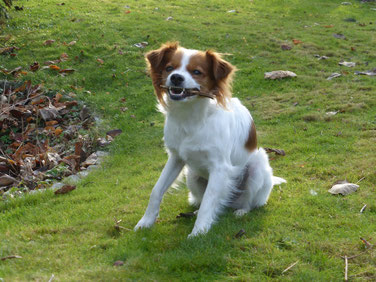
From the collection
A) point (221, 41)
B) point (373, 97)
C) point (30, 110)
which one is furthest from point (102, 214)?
point (221, 41)

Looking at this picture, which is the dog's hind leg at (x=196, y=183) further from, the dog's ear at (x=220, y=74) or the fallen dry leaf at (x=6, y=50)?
the fallen dry leaf at (x=6, y=50)

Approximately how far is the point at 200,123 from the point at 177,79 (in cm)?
54

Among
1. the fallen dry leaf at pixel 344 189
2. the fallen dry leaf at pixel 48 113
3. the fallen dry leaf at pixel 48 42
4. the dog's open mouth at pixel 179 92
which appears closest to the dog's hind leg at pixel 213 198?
the dog's open mouth at pixel 179 92

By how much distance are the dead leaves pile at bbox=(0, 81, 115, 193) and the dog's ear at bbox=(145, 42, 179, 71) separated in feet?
8.92

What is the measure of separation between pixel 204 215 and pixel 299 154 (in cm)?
298

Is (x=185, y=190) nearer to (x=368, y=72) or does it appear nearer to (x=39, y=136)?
(x=39, y=136)

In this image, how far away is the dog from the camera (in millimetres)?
4336

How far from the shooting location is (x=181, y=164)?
Answer: 4.88 metres

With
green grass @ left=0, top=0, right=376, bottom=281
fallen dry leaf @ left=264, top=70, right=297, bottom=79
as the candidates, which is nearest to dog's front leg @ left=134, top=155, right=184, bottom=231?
green grass @ left=0, top=0, right=376, bottom=281

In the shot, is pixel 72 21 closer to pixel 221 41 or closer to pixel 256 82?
pixel 221 41

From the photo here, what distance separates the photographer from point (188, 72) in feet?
14.1

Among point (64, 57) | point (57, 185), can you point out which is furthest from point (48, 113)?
point (64, 57)

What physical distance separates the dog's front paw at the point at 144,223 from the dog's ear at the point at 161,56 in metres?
1.65

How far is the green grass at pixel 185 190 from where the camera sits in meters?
3.74
